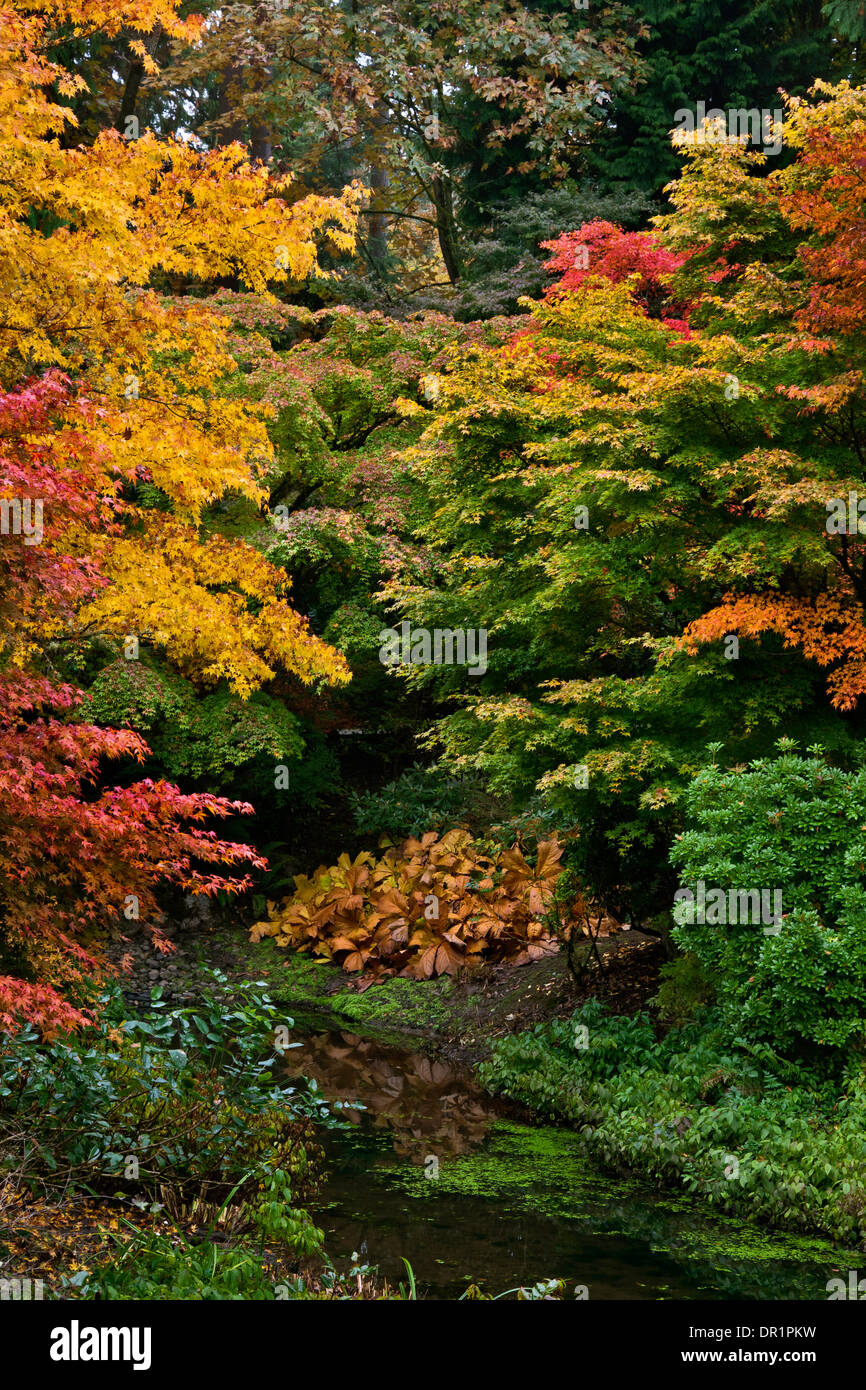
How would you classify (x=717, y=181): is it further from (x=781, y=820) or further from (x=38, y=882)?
(x=38, y=882)

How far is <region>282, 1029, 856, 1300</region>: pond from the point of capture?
218 inches

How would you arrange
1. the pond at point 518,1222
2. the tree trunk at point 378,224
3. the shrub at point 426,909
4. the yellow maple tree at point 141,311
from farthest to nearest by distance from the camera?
the tree trunk at point 378,224 → the shrub at point 426,909 → the yellow maple tree at point 141,311 → the pond at point 518,1222


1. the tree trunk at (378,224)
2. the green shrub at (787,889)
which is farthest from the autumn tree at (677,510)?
the tree trunk at (378,224)

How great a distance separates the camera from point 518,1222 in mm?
6383

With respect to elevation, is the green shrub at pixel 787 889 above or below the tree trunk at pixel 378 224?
below

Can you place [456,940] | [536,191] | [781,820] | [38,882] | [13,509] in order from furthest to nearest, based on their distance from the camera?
[536,191] → [456,940] → [781,820] → [38,882] → [13,509]

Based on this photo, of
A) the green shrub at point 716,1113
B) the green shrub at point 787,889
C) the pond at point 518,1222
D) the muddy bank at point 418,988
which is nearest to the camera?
the pond at point 518,1222

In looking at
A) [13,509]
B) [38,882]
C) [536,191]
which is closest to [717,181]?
[13,509]

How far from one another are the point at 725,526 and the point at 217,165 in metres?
4.59

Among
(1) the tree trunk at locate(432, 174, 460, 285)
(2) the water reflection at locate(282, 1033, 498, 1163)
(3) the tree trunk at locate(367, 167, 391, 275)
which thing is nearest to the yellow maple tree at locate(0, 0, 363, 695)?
(2) the water reflection at locate(282, 1033, 498, 1163)

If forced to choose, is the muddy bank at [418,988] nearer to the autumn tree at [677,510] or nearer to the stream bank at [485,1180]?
the stream bank at [485,1180]

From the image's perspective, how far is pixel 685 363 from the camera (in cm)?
845

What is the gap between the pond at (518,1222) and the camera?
5.55m

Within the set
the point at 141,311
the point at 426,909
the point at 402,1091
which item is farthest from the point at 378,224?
the point at 402,1091
